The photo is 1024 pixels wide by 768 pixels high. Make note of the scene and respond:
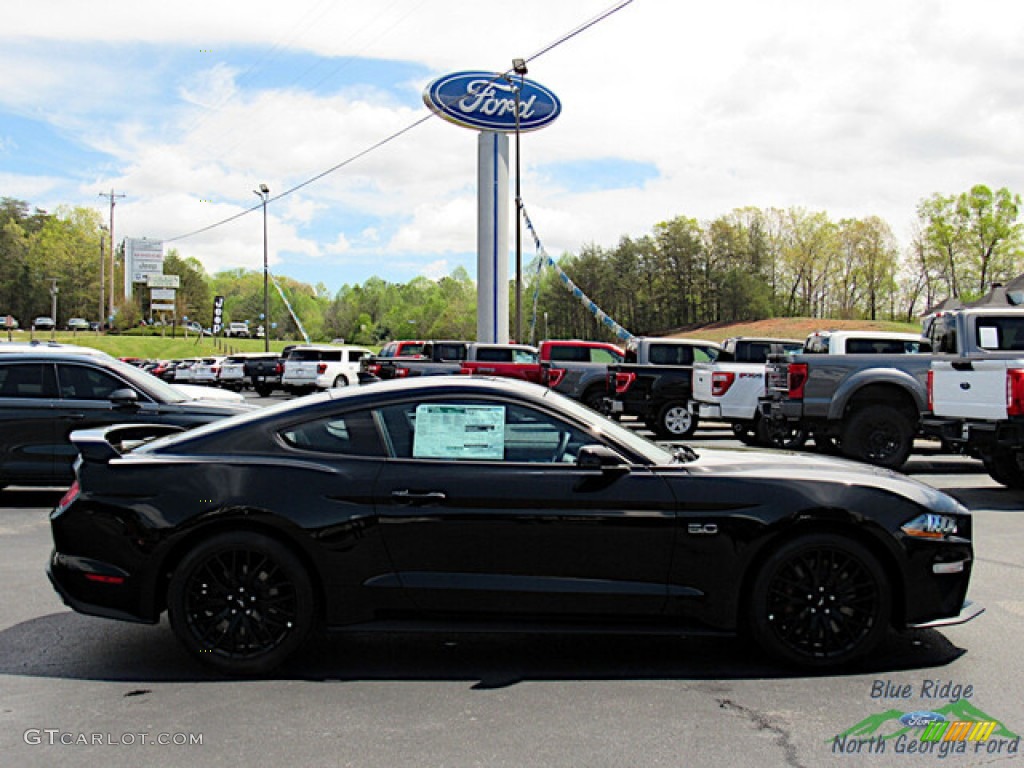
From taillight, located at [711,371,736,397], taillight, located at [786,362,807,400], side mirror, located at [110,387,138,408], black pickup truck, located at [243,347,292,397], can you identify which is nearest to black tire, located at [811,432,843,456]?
taillight, located at [786,362,807,400]

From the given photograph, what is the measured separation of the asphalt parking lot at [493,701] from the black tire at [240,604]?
146 millimetres

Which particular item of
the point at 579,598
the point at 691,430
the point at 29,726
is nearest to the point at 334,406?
the point at 579,598

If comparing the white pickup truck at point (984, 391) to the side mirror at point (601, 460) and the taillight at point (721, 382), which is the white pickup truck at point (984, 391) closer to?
the taillight at point (721, 382)

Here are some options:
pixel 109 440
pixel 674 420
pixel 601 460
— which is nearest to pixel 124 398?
pixel 109 440

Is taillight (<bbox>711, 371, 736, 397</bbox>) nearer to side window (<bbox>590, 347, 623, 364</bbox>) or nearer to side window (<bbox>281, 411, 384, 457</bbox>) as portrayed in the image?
side window (<bbox>590, 347, 623, 364</bbox>)

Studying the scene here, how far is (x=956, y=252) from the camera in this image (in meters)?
69.8

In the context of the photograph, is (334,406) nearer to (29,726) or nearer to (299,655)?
(299,655)

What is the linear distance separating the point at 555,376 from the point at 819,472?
51.3ft

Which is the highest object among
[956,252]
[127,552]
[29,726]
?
[956,252]

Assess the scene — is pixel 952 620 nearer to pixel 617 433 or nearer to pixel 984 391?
pixel 617 433

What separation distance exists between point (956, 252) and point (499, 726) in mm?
74792

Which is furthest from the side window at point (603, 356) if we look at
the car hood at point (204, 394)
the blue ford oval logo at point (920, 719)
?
the blue ford oval logo at point (920, 719)

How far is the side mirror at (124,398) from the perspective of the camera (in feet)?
32.0

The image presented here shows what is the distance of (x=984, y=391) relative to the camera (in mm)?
9953
